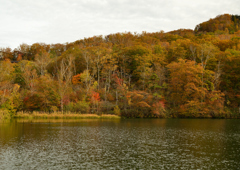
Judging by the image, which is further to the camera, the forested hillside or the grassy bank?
the forested hillside

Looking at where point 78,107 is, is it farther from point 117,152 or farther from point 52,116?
point 117,152

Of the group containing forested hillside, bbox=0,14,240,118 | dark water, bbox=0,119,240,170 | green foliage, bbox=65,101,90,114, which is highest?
forested hillside, bbox=0,14,240,118

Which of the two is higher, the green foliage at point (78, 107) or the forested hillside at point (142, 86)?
the forested hillside at point (142, 86)

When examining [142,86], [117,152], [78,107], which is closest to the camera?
[117,152]

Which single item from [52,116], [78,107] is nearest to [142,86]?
[78,107]

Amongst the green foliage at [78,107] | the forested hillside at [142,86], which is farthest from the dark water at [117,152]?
the forested hillside at [142,86]

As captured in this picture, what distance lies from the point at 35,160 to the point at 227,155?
17.0m

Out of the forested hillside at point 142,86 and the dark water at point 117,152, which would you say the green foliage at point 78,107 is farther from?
the dark water at point 117,152

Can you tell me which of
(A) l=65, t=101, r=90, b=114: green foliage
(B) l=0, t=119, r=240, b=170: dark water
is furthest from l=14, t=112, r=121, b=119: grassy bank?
(B) l=0, t=119, r=240, b=170: dark water

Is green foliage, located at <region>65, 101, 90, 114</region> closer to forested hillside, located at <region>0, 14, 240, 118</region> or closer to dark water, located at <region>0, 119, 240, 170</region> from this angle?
forested hillside, located at <region>0, 14, 240, 118</region>

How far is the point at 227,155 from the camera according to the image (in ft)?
68.9

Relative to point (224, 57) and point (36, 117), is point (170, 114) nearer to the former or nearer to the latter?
point (224, 57)

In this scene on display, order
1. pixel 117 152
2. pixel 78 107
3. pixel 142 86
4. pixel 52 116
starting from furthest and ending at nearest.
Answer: pixel 142 86
pixel 78 107
pixel 52 116
pixel 117 152

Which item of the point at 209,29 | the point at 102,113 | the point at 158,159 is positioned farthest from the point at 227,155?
the point at 209,29
